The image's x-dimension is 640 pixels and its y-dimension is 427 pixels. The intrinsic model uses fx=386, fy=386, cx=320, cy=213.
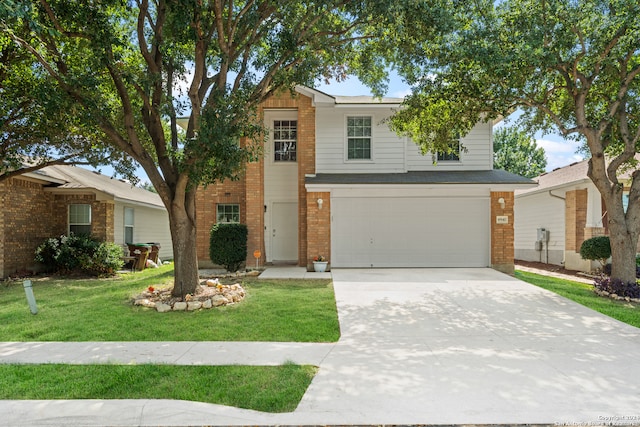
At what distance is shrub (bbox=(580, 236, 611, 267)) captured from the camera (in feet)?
42.8

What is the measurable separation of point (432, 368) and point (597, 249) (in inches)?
457

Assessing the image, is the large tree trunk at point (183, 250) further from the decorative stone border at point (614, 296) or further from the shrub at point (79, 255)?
the decorative stone border at point (614, 296)

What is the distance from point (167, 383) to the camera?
169 inches

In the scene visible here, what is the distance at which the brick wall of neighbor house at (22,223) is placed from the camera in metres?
12.4

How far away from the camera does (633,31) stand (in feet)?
28.9

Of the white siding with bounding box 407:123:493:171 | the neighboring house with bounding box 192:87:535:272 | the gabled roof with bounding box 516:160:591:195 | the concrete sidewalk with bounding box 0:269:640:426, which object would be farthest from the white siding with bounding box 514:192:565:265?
the concrete sidewalk with bounding box 0:269:640:426

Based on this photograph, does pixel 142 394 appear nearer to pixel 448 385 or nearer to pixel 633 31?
pixel 448 385

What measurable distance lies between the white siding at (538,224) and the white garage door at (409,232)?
580cm

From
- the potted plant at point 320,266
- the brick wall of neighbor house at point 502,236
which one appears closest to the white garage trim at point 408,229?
the brick wall of neighbor house at point 502,236

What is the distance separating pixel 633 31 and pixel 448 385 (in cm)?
948

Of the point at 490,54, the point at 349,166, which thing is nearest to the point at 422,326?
the point at 490,54

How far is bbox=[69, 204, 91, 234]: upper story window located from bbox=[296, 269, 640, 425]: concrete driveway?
11.4 metres

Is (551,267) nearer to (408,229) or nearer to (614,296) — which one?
(408,229)

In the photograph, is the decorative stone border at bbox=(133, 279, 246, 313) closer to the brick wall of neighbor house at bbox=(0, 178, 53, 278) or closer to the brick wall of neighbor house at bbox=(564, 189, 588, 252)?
the brick wall of neighbor house at bbox=(0, 178, 53, 278)
